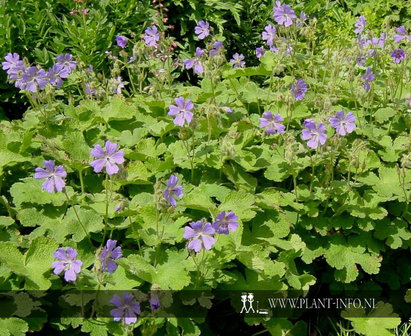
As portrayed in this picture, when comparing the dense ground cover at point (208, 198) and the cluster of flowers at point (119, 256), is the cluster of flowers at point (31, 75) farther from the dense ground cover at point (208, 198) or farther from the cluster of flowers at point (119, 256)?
the cluster of flowers at point (119, 256)

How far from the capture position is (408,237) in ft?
8.64

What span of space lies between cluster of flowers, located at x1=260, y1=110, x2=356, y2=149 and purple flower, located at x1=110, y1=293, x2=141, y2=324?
99 cm

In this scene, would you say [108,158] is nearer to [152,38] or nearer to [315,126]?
[315,126]

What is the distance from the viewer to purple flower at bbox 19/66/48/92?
269 centimetres

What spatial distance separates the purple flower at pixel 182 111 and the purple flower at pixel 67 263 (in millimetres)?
726

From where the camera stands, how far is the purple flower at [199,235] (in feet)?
6.56

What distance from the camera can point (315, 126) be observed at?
2.52 m

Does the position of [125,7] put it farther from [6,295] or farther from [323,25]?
[6,295]

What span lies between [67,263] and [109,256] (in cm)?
14

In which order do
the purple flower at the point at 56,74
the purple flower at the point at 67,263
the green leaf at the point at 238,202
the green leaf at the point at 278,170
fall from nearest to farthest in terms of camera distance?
the purple flower at the point at 67,263 → the green leaf at the point at 238,202 → the green leaf at the point at 278,170 → the purple flower at the point at 56,74

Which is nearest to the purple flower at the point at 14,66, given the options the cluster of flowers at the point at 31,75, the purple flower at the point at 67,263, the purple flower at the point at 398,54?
the cluster of flowers at the point at 31,75

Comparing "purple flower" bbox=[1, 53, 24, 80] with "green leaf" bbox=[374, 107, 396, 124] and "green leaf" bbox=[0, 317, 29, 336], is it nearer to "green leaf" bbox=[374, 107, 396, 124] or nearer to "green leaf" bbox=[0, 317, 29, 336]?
"green leaf" bbox=[0, 317, 29, 336]

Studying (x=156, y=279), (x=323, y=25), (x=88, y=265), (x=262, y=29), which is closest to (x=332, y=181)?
(x=156, y=279)

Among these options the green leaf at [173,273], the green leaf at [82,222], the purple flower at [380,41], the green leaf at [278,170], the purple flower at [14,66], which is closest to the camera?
the green leaf at [173,273]
